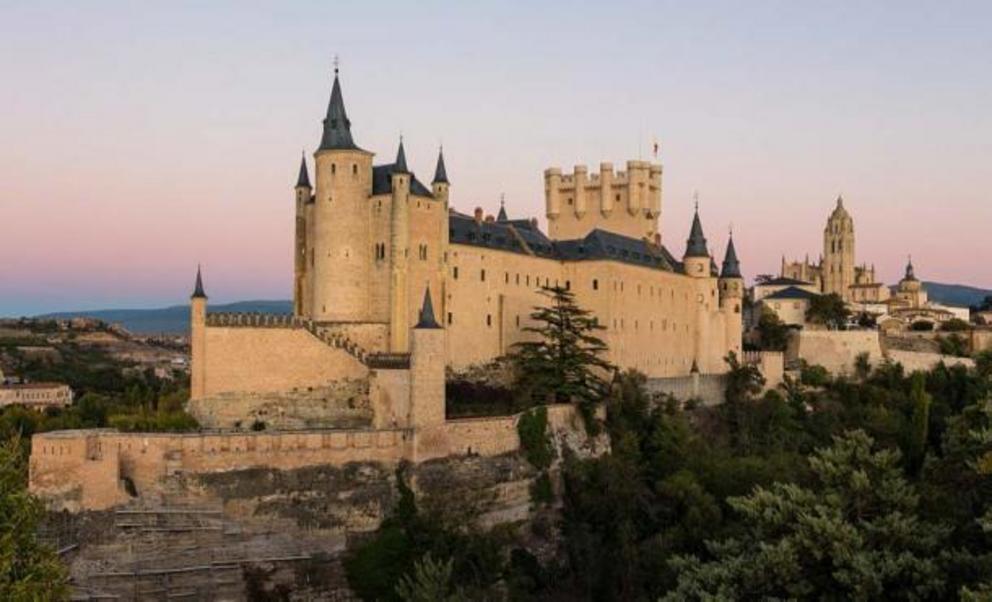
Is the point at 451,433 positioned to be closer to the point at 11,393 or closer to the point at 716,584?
the point at 716,584

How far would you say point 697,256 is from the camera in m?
60.6

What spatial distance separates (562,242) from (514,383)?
40.2 feet

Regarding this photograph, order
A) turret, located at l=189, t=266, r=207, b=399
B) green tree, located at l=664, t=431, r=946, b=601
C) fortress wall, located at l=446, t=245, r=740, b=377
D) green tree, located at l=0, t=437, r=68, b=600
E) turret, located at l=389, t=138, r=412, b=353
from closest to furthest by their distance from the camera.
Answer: green tree, located at l=664, t=431, r=946, b=601 < green tree, located at l=0, t=437, r=68, b=600 < turret, located at l=189, t=266, r=207, b=399 < turret, located at l=389, t=138, r=412, b=353 < fortress wall, located at l=446, t=245, r=740, b=377

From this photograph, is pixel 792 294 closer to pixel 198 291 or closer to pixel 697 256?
pixel 697 256

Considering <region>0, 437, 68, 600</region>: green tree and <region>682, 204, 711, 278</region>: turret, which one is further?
<region>682, 204, 711, 278</region>: turret

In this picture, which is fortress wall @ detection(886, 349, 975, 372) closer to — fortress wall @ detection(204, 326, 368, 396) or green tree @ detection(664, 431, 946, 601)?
fortress wall @ detection(204, 326, 368, 396)

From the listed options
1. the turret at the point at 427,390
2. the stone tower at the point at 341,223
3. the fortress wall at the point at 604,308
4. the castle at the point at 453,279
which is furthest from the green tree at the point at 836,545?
the fortress wall at the point at 604,308

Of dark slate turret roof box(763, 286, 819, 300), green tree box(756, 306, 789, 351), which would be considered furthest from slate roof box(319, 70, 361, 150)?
dark slate turret roof box(763, 286, 819, 300)

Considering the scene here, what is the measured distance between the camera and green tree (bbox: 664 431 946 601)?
63.9ft

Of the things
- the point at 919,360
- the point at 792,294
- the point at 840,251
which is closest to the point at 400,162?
the point at 919,360

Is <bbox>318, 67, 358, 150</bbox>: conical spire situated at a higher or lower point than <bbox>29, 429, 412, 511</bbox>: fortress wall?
higher

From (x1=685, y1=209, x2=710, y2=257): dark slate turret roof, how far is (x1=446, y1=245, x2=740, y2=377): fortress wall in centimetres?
150

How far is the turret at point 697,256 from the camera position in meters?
60.5

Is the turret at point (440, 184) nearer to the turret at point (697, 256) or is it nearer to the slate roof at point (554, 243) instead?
the slate roof at point (554, 243)
